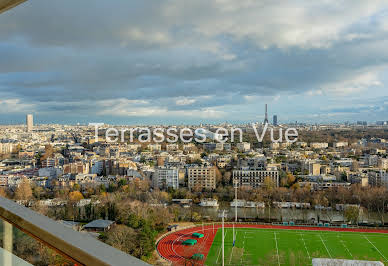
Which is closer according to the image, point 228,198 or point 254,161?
point 228,198

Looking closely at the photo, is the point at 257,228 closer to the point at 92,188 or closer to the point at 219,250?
the point at 219,250

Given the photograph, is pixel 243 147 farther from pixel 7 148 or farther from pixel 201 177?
pixel 7 148

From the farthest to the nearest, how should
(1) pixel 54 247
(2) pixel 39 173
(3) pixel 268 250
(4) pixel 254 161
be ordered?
(4) pixel 254 161 < (2) pixel 39 173 < (3) pixel 268 250 < (1) pixel 54 247

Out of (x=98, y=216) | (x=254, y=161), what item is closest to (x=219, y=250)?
(x=98, y=216)

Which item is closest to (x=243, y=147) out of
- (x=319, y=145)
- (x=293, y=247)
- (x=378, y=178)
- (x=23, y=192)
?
(x=319, y=145)

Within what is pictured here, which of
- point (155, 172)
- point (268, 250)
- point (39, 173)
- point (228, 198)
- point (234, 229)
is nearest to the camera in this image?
point (268, 250)

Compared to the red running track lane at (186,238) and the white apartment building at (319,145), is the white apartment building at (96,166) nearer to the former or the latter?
the red running track lane at (186,238)

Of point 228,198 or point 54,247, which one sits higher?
point 54,247
